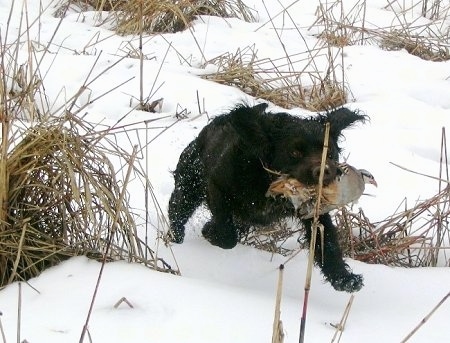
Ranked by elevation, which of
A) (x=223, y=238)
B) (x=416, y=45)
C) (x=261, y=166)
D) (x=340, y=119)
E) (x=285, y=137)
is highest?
(x=416, y=45)

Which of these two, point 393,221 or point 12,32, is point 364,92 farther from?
point 12,32

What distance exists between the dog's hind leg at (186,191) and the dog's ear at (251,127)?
0.67 metres

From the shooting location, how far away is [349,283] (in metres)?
3.44

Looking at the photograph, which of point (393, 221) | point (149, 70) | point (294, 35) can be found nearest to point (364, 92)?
point (294, 35)

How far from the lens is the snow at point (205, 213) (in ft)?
9.02

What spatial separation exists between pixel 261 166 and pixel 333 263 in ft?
1.79

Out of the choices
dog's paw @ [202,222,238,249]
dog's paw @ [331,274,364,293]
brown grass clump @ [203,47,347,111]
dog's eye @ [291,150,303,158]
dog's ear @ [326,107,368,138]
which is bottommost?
dog's paw @ [331,274,364,293]

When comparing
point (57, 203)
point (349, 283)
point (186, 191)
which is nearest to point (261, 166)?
point (349, 283)

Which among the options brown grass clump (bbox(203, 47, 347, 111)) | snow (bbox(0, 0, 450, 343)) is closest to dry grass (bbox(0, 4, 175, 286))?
snow (bbox(0, 0, 450, 343))

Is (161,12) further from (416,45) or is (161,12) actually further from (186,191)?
(186,191)

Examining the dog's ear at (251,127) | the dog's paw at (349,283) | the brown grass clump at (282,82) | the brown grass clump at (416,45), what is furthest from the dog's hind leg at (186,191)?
the brown grass clump at (416,45)

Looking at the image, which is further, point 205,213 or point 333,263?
point 205,213

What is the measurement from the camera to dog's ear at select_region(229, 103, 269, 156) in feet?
11.7

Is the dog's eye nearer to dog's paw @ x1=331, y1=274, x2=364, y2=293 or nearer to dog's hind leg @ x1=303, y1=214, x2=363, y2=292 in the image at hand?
dog's hind leg @ x1=303, y1=214, x2=363, y2=292
